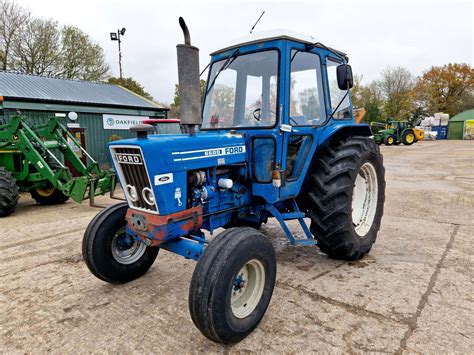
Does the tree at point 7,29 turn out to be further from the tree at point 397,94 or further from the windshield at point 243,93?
the tree at point 397,94

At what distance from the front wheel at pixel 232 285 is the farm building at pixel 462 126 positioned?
132ft

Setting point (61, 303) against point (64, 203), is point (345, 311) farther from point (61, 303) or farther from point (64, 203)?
point (64, 203)

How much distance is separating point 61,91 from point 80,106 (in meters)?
1.11

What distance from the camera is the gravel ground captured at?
7.11 ft

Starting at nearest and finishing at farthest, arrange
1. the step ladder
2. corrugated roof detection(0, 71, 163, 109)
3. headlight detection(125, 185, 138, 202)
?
headlight detection(125, 185, 138, 202) → the step ladder → corrugated roof detection(0, 71, 163, 109)

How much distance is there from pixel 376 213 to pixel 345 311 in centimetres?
167

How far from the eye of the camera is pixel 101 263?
2.81 metres

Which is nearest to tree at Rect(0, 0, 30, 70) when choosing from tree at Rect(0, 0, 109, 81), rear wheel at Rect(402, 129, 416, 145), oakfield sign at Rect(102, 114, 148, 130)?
tree at Rect(0, 0, 109, 81)

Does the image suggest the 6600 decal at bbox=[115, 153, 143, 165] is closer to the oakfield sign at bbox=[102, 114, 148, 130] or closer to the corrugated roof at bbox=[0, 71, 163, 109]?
the corrugated roof at bbox=[0, 71, 163, 109]

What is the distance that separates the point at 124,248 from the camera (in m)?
3.03

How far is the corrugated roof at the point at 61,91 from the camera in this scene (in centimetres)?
993

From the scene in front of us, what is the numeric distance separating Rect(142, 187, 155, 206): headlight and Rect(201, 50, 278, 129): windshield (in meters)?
1.15

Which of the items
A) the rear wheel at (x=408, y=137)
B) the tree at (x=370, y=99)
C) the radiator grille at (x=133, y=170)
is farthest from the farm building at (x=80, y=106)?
the tree at (x=370, y=99)

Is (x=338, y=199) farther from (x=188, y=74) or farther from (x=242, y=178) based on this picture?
(x=188, y=74)
